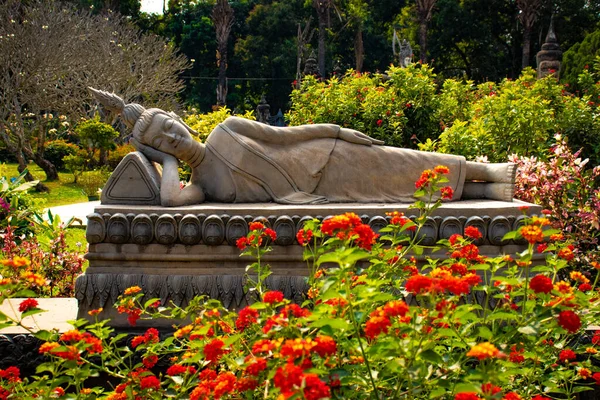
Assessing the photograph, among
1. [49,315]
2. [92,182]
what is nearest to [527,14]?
[92,182]

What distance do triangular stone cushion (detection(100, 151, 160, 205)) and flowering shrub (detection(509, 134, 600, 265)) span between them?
10.6 ft

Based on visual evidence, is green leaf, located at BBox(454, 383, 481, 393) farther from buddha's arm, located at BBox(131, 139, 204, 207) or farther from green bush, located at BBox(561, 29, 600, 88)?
green bush, located at BBox(561, 29, 600, 88)

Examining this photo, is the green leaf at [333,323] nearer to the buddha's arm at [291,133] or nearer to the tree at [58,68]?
the buddha's arm at [291,133]

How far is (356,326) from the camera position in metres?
1.96

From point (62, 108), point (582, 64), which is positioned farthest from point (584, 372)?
point (62, 108)

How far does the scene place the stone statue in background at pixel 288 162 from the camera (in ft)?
15.5

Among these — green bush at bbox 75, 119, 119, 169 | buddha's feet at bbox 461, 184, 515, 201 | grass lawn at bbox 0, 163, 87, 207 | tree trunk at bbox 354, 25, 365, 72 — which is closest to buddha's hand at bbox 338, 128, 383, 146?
buddha's feet at bbox 461, 184, 515, 201

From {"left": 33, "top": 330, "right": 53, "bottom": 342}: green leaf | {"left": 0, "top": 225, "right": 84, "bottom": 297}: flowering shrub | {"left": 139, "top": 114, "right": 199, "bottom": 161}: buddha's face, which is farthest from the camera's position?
{"left": 0, "top": 225, "right": 84, "bottom": 297}: flowering shrub

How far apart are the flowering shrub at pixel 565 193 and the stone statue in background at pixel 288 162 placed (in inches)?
42.4

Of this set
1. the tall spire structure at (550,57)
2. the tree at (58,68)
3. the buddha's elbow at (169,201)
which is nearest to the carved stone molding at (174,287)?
the buddha's elbow at (169,201)

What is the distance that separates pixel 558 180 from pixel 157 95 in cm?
2182

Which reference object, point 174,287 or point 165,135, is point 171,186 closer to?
Answer: point 165,135

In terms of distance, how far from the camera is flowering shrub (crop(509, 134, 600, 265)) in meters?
5.60

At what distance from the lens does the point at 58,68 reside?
2023 cm
